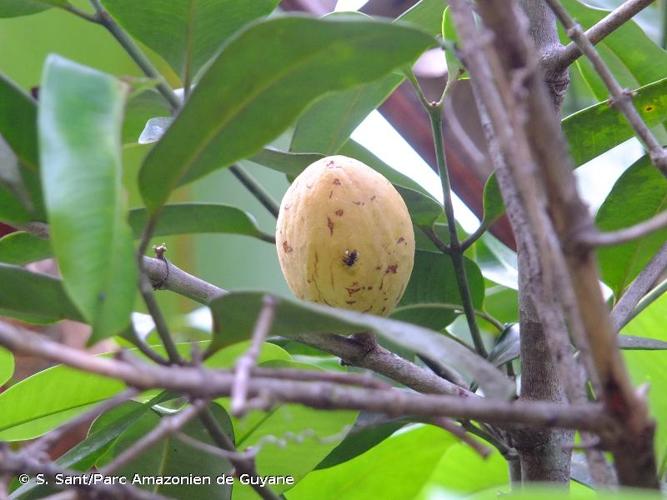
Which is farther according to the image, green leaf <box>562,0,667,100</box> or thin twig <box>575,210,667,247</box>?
green leaf <box>562,0,667,100</box>

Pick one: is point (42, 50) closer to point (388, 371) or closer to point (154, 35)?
point (154, 35)

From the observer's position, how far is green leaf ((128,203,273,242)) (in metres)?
0.50

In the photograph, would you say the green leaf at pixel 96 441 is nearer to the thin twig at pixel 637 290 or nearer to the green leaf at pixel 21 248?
the green leaf at pixel 21 248

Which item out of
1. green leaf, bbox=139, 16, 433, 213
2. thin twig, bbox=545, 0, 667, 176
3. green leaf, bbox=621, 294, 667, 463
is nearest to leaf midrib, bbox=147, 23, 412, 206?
green leaf, bbox=139, 16, 433, 213

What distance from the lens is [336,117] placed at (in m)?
0.59

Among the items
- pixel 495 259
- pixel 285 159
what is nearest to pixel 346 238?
pixel 285 159

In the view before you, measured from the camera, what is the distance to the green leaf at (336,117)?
23.0 inches

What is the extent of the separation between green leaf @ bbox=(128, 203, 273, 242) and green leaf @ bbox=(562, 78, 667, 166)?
203 mm

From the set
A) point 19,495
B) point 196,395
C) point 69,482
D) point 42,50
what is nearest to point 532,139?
point 196,395

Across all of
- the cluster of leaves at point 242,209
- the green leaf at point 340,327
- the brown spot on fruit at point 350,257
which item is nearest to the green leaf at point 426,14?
the cluster of leaves at point 242,209

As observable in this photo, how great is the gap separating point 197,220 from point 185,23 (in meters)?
0.11

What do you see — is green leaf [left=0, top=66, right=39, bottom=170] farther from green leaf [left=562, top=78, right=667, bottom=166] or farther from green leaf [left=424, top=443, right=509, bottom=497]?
green leaf [left=424, top=443, right=509, bottom=497]

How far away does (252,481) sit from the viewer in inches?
13.6

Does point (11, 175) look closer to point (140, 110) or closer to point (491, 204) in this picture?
point (140, 110)
